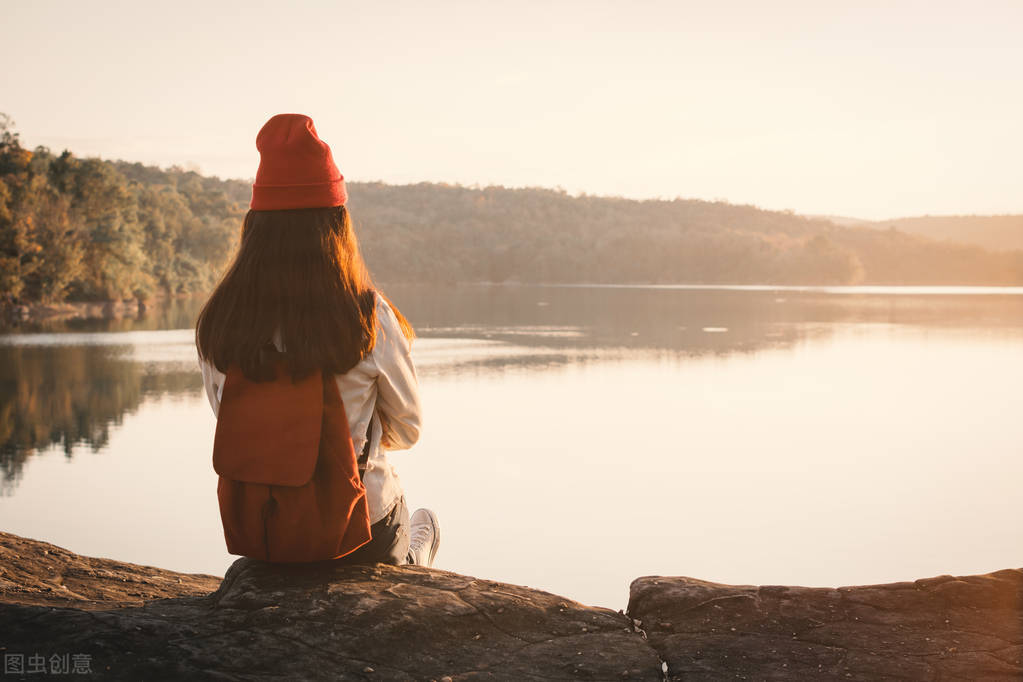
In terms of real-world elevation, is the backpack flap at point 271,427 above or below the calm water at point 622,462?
above

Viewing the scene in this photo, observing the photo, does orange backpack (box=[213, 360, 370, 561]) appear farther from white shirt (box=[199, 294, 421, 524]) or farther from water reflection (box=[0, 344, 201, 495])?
water reflection (box=[0, 344, 201, 495])

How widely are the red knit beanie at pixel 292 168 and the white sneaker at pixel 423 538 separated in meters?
1.18

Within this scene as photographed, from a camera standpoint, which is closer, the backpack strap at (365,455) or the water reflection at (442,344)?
the backpack strap at (365,455)

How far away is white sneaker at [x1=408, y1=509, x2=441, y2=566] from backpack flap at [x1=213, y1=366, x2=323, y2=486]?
0.73 m

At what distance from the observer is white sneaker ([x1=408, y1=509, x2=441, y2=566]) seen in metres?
3.08

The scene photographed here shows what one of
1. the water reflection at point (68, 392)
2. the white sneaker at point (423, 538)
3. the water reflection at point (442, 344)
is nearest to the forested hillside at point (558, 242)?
the water reflection at point (442, 344)

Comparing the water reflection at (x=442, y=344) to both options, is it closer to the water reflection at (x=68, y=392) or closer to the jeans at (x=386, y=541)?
the water reflection at (x=68, y=392)

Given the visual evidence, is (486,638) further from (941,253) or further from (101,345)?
(941,253)

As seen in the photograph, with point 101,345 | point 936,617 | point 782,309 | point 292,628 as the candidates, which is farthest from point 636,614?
point 782,309

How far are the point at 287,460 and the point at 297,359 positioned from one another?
26 cm

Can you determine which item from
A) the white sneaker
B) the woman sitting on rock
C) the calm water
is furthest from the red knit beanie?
the calm water

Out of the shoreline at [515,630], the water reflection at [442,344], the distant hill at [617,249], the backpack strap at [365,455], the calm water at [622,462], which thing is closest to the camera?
the shoreline at [515,630]

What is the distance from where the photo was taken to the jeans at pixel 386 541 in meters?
2.76

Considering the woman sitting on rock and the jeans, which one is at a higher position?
the woman sitting on rock
